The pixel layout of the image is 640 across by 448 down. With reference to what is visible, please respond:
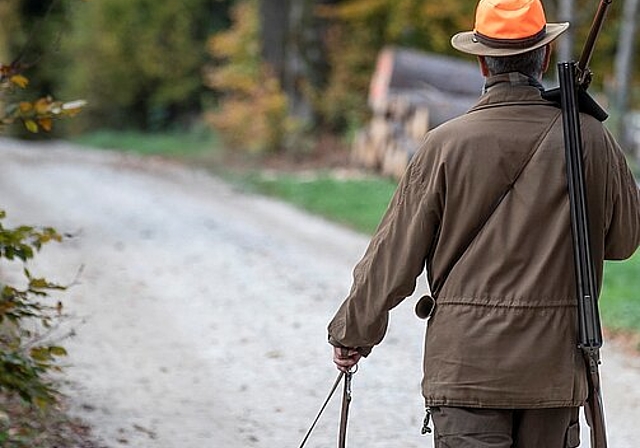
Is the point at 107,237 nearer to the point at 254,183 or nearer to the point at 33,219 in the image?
the point at 33,219

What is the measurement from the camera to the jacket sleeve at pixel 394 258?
3.56 metres

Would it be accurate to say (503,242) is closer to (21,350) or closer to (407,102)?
(21,350)

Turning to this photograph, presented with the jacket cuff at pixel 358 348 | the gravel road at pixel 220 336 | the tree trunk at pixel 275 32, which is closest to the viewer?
the jacket cuff at pixel 358 348

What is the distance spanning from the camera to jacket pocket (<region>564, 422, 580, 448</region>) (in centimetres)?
364

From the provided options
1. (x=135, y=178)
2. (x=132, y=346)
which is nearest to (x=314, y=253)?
(x=132, y=346)

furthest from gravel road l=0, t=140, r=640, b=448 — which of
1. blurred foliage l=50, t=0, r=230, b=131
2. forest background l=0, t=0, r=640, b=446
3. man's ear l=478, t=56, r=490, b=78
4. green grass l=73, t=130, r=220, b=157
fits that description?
blurred foliage l=50, t=0, r=230, b=131

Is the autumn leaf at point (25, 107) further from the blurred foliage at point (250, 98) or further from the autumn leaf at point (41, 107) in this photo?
the blurred foliage at point (250, 98)

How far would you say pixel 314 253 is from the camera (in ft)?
40.4

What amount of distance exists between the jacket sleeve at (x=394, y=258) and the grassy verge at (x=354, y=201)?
536 centimetres

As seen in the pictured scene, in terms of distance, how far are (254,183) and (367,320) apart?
49.3ft

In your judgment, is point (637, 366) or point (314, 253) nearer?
point (637, 366)

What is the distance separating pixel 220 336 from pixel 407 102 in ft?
34.3

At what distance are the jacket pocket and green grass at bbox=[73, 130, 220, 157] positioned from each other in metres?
20.7

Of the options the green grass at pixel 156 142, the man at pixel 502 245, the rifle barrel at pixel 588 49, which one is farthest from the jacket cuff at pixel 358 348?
the green grass at pixel 156 142
